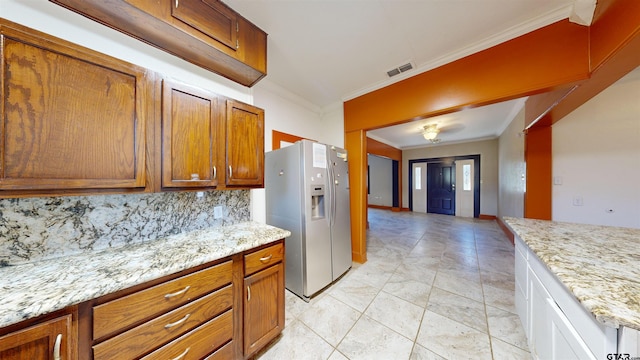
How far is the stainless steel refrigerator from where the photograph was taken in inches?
79.5

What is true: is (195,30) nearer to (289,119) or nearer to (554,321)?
(289,119)

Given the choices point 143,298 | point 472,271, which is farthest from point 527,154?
point 143,298

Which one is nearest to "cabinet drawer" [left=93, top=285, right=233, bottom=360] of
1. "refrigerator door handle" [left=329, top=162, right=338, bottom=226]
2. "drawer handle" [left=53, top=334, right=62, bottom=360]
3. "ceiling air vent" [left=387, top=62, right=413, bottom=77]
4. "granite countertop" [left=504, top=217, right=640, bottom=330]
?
"drawer handle" [left=53, top=334, right=62, bottom=360]

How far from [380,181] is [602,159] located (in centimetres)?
551

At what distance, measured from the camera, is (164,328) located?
95 cm

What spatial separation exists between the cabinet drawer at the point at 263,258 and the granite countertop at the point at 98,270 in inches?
3.2

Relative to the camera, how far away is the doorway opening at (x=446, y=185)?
5.92 m

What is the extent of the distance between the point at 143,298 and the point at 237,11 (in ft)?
6.75

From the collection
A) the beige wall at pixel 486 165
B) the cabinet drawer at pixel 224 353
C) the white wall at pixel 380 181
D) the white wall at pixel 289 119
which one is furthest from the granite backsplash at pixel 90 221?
the beige wall at pixel 486 165

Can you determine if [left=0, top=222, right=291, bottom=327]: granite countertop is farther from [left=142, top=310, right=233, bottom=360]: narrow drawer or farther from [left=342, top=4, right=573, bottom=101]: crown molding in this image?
[left=342, top=4, right=573, bottom=101]: crown molding

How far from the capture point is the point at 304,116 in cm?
306

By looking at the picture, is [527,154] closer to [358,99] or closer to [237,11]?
[358,99]

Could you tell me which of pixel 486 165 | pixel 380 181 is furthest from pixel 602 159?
pixel 380 181

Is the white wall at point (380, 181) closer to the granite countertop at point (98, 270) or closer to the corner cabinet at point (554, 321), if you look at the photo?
the corner cabinet at point (554, 321)
